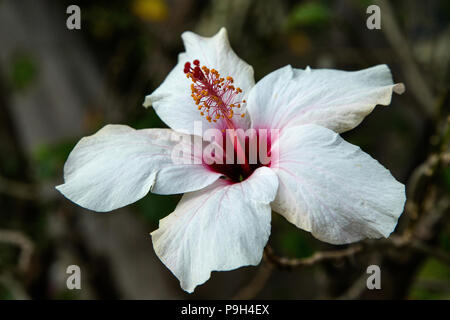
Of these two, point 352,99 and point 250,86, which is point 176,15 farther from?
point 352,99

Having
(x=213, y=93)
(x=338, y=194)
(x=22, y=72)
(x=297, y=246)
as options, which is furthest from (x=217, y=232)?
(x=22, y=72)

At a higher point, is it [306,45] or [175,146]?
[306,45]

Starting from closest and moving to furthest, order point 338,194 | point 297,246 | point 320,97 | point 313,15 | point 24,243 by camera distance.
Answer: point 338,194 < point 320,97 < point 24,243 < point 297,246 < point 313,15

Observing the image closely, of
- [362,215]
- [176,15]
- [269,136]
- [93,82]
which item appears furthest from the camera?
[93,82]

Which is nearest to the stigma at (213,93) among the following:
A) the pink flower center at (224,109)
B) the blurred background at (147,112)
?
the pink flower center at (224,109)

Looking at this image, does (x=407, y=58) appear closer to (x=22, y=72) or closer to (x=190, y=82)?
(x=190, y=82)

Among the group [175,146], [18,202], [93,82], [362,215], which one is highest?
[93,82]

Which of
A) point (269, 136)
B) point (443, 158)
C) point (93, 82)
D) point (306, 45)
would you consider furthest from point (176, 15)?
point (443, 158)
